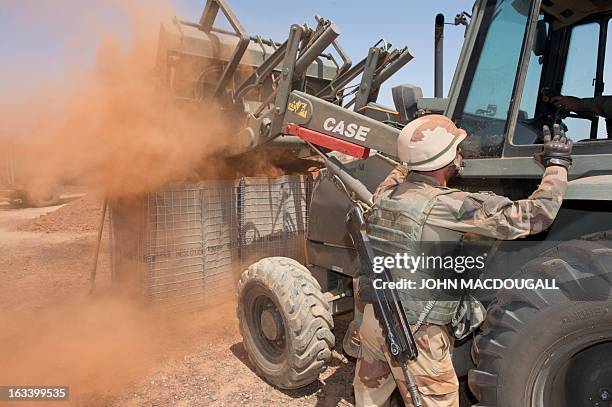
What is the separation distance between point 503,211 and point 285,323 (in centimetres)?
191

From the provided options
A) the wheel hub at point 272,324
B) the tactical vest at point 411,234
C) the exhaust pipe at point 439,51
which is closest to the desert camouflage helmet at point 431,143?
the tactical vest at point 411,234

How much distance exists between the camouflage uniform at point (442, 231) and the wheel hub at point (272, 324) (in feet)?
3.48

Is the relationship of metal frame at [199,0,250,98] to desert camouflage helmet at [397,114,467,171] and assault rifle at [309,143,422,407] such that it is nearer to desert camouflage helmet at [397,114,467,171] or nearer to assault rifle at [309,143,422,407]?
assault rifle at [309,143,422,407]

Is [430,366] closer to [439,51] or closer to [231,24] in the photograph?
[439,51]

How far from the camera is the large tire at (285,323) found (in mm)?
3432

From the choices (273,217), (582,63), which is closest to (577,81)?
(582,63)

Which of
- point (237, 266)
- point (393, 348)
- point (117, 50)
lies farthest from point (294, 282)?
point (117, 50)

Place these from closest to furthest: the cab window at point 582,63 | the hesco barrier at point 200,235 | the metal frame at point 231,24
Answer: the cab window at point 582,63, the metal frame at point 231,24, the hesco barrier at point 200,235

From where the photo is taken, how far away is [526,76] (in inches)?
104

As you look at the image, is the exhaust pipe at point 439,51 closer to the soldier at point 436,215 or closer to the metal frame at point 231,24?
the soldier at point 436,215

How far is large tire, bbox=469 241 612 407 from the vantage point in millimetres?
2002

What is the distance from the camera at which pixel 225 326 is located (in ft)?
16.5

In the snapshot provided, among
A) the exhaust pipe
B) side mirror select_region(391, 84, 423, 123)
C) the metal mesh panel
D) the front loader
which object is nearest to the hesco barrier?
the metal mesh panel

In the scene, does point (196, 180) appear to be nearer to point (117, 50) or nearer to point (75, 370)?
point (117, 50)
